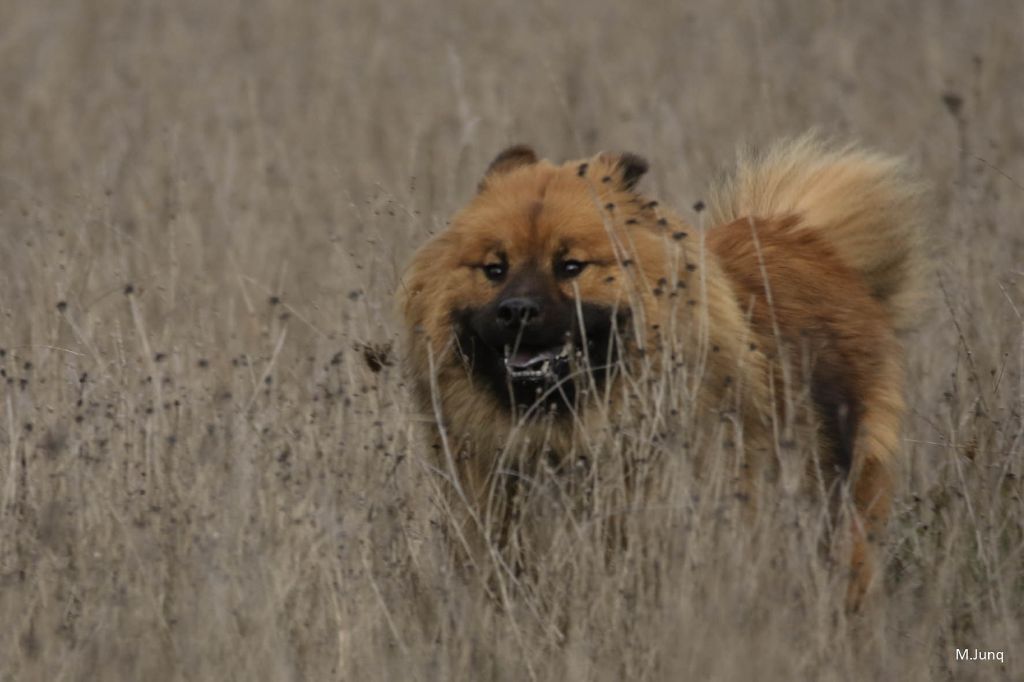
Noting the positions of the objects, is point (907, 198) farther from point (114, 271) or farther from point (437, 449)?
point (114, 271)

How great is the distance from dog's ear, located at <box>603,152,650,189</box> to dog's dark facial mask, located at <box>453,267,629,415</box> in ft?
1.92

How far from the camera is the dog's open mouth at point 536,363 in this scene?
476cm

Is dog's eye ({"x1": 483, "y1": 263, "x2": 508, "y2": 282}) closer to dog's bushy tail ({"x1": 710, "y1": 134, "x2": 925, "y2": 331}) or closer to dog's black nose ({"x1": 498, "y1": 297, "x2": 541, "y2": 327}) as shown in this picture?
dog's black nose ({"x1": 498, "y1": 297, "x2": 541, "y2": 327})

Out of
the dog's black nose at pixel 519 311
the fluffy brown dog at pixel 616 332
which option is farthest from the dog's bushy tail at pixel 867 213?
the dog's black nose at pixel 519 311

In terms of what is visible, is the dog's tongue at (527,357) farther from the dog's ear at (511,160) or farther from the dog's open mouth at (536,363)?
the dog's ear at (511,160)

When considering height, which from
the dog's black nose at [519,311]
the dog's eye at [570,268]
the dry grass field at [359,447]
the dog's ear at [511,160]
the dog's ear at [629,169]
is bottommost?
the dry grass field at [359,447]

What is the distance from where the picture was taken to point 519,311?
4.68 metres

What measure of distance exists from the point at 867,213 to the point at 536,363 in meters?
1.74

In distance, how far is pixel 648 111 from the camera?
10.1 metres

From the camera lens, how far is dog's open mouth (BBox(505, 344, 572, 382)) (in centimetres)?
476

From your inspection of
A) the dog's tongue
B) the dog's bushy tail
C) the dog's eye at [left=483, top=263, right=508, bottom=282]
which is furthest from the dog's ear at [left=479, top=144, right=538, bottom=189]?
the dog's bushy tail

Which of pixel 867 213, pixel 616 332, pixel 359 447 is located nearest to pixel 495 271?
pixel 616 332

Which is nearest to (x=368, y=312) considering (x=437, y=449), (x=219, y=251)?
(x=437, y=449)

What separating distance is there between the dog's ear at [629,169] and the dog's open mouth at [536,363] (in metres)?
0.74
